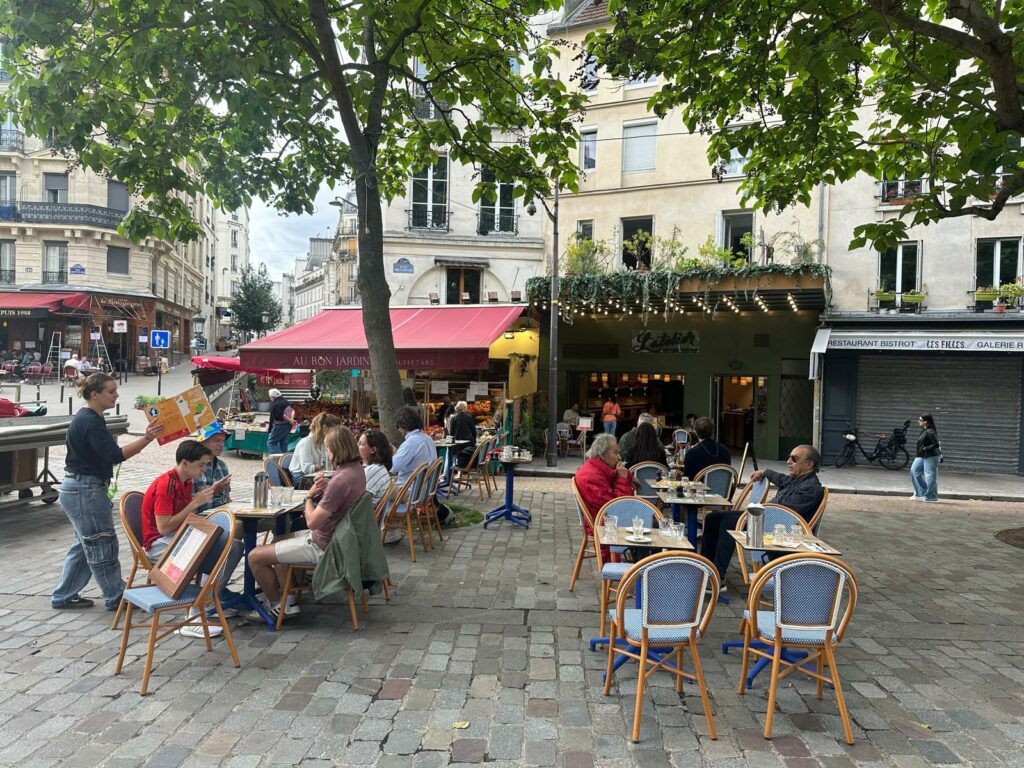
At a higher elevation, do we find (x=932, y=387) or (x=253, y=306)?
(x=253, y=306)

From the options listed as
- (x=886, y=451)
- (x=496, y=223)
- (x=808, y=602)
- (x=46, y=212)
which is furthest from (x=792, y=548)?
(x=46, y=212)

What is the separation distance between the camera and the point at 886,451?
14047mm

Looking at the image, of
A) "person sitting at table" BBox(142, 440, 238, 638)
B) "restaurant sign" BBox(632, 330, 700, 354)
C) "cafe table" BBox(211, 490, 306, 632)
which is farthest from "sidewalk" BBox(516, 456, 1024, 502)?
"person sitting at table" BBox(142, 440, 238, 638)

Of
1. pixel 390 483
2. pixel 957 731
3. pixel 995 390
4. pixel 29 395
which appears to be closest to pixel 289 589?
pixel 390 483

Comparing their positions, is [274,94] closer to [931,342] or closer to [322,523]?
[322,523]

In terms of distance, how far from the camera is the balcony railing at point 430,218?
55.4 feet

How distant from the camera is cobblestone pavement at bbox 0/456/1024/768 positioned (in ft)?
9.91

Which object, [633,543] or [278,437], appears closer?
[633,543]

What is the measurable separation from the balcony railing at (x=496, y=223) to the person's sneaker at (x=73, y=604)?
1361 centimetres

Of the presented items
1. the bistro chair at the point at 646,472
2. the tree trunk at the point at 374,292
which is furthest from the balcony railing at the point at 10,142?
the bistro chair at the point at 646,472

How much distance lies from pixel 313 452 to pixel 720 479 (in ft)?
14.5

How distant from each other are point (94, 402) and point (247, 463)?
8.81 m

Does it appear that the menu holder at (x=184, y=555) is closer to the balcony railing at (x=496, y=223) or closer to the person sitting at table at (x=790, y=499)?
the person sitting at table at (x=790, y=499)

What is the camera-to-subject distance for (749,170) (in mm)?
8031
